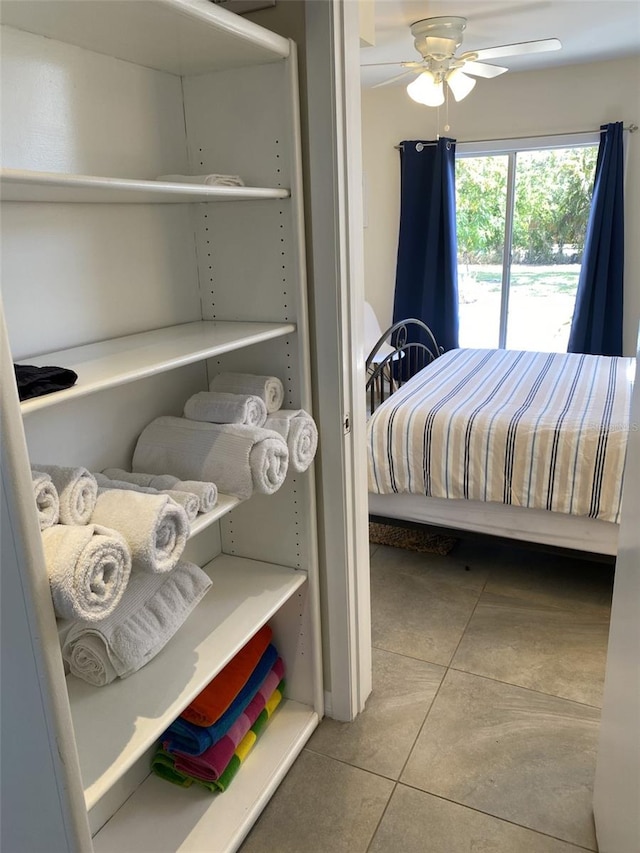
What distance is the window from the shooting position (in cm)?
467

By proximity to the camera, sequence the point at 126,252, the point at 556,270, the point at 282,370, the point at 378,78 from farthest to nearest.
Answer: the point at 556,270, the point at 378,78, the point at 282,370, the point at 126,252

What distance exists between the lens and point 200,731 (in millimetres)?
1644

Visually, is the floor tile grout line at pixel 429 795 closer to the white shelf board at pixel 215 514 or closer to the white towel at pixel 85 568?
the white shelf board at pixel 215 514

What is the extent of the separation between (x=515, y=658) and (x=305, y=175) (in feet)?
5.73

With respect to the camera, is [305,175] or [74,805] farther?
[305,175]

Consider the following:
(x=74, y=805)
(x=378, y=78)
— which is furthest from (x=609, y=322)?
(x=74, y=805)

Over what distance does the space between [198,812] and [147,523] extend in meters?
0.96

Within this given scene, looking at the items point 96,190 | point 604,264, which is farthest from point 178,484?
point 604,264

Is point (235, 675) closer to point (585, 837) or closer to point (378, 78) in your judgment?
point (585, 837)

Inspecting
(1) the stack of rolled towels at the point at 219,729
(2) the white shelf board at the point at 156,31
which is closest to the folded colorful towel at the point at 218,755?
(1) the stack of rolled towels at the point at 219,729

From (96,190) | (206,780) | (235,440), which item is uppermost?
(96,190)

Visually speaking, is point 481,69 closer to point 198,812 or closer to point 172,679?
point 172,679

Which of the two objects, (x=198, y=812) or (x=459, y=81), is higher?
(x=459, y=81)

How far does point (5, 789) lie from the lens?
1039 millimetres
